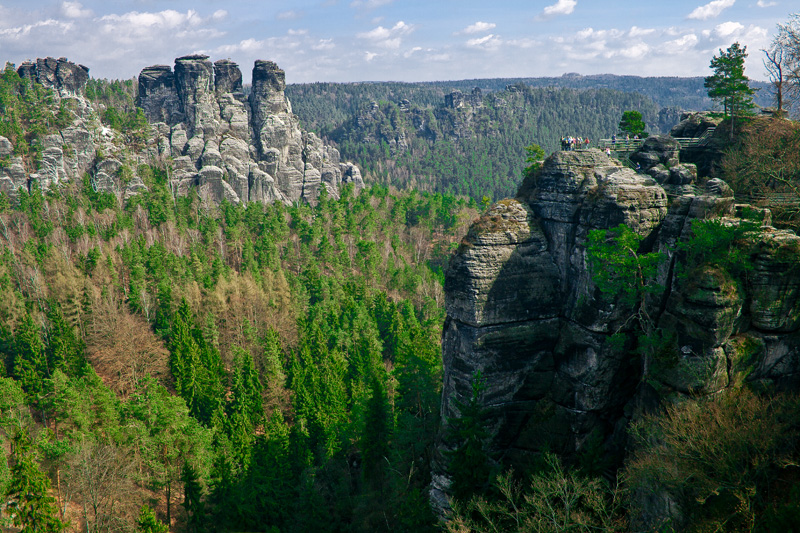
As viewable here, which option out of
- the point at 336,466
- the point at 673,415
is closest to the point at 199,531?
the point at 336,466

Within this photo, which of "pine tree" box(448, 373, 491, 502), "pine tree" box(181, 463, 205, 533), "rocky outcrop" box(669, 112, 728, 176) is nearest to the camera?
"pine tree" box(448, 373, 491, 502)

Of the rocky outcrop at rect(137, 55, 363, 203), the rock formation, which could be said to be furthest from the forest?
the rocky outcrop at rect(137, 55, 363, 203)

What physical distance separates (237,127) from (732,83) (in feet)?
379

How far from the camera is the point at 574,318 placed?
91.7ft

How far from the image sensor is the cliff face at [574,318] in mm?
22016

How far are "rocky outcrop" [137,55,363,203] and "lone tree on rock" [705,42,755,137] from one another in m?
98.6

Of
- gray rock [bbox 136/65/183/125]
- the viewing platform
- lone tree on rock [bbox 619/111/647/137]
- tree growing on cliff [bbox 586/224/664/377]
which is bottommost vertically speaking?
tree growing on cliff [bbox 586/224/664/377]

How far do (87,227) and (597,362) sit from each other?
84328 mm

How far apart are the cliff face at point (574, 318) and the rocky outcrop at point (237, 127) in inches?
3921

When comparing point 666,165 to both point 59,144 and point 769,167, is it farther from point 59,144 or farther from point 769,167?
point 59,144

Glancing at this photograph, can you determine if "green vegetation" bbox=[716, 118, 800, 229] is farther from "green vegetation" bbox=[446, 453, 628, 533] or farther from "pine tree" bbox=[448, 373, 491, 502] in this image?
"pine tree" bbox=[448, 373, 491, 502]

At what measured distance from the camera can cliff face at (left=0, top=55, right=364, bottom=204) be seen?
112m

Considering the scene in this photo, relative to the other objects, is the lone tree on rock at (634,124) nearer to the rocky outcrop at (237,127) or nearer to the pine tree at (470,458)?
the pine tree at (470,458)

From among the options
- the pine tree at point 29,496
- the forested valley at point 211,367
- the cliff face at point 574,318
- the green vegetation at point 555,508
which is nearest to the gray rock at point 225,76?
the forested valley at point 211,367
